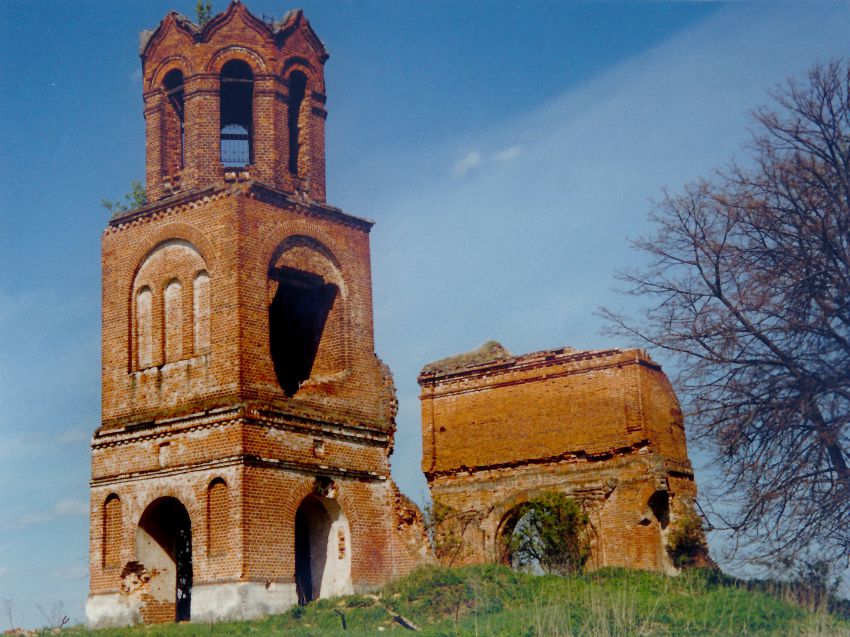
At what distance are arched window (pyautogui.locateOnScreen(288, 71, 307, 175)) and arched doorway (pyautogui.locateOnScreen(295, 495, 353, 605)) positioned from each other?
6.31 meters

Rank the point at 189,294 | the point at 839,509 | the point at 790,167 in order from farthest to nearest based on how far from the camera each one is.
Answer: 1. the point at 189,294
2. the point at 790,167
3. the point at 839,509

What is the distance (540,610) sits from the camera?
56.0 feet

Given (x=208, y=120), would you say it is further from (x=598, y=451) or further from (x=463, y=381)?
(x=598, y=451)

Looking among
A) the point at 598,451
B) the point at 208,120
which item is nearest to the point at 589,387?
the point at 598,451

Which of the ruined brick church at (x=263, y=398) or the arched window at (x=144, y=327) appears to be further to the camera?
the arched window at (x=144, y=327)

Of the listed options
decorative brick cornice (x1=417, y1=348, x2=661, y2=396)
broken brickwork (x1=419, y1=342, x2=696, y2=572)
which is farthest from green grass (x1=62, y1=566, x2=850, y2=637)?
decorative brick cornice (x1=417, y1=348, x2=661, y2=396)

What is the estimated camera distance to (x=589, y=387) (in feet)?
78.8

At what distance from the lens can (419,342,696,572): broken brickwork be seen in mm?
23016

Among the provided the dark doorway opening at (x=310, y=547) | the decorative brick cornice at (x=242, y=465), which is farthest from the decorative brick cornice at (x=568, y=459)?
the dark doorway opening at (x=310, y=547)

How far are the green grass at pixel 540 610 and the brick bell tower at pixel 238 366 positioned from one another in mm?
967

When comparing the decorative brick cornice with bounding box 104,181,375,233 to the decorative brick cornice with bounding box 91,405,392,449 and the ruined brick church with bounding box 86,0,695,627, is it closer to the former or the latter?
the ruined brick church with bounding box 86,0,695,627

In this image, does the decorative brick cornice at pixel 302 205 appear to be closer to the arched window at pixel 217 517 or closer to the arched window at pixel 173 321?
the arched window at pixel 173 321

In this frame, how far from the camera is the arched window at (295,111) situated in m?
22.7

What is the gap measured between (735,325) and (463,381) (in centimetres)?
961
